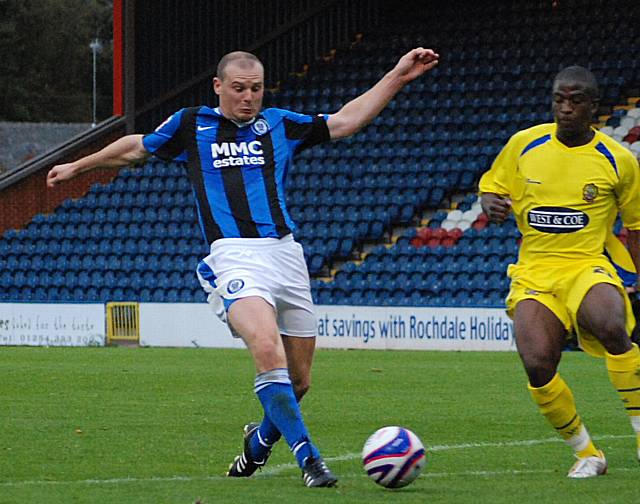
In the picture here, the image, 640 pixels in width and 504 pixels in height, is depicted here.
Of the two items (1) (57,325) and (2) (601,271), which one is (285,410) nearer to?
(2) (601,271)

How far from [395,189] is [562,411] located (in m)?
17.4

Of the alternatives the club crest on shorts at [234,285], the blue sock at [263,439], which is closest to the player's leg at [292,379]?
the blue sock at [263,439]

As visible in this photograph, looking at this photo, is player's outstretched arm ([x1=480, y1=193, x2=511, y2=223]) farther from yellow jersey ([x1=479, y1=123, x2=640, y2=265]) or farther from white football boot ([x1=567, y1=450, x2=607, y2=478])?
white football boot ([x1=567, y1=450, x2=607, y2=478])

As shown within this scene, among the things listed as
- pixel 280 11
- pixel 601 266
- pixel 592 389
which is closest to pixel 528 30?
pixel 280 11

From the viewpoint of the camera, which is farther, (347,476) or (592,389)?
(592,389)

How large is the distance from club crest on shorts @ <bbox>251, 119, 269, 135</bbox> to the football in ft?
5.82

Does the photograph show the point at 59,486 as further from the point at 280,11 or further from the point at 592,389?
the point at 280,11

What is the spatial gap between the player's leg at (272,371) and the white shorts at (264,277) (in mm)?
138

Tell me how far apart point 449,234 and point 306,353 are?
16.0 m

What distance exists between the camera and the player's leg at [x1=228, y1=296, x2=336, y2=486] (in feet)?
22.6

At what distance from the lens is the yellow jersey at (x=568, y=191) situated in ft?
24.7

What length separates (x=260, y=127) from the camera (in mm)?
7535

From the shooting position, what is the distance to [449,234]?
23.3 meters

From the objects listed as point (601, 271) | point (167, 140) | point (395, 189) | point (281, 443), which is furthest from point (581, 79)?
point (395, 189)
